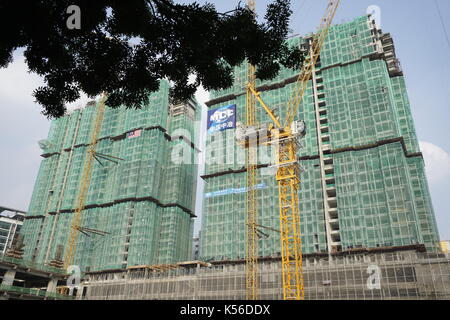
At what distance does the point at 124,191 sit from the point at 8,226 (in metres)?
68.0

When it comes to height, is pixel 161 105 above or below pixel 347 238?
above

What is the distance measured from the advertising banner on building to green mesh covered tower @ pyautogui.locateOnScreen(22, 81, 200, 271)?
16.9 meters

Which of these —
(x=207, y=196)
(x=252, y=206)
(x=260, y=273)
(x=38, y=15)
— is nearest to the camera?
(x=38, y=15)

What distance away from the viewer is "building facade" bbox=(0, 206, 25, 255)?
143 m

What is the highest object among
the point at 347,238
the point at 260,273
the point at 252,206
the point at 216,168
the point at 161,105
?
the point at 161,105

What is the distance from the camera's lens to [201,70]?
9578mm

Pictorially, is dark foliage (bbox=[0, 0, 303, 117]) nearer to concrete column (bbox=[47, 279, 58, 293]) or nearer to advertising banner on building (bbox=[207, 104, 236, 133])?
concrete column (bbox=[47, 279, 58, 293])

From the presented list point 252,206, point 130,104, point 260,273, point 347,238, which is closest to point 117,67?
point 130,104

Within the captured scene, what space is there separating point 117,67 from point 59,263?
9137 cm

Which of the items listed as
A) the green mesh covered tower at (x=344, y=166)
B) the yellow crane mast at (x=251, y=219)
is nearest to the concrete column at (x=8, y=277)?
the green mesh covered tower at (x=344, y=166)

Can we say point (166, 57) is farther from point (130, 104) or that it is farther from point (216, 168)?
point (216, 168)

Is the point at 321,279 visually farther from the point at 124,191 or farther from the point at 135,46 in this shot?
the point at 135,46

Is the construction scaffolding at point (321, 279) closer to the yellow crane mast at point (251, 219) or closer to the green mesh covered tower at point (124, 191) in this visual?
the yellow crane mast at point (251, 219)

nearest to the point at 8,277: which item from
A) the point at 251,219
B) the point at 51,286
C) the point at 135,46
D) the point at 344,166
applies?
the point at 51,286
